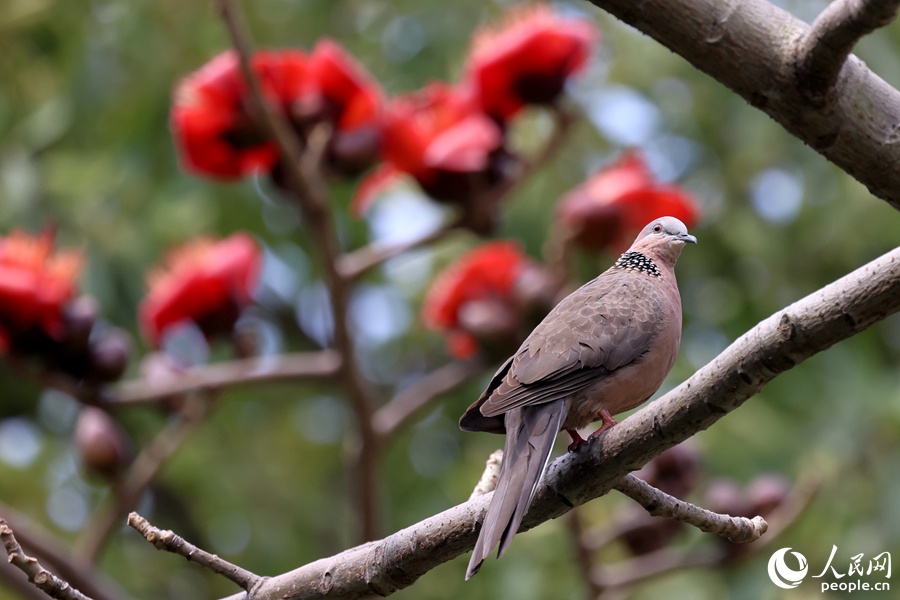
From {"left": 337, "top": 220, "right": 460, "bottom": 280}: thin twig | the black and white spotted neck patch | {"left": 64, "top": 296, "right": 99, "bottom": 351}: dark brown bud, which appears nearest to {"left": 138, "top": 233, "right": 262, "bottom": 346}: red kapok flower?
{"left": 64, "top": 296, "right": 99, "bottom": 351}: dark brown bud

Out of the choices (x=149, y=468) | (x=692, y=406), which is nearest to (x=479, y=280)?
(x=149, y=468)

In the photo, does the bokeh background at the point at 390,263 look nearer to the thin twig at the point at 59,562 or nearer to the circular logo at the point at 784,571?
the circular logo at the point at 784,571

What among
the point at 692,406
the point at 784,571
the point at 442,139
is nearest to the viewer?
the point at 692,406

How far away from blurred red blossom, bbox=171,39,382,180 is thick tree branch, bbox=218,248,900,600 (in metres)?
1.95

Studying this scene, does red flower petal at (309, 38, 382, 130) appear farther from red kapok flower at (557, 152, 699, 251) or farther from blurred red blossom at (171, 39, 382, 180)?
red kapok flower at (557, 152, 699, 251)

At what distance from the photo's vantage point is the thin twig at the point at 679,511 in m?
2.00

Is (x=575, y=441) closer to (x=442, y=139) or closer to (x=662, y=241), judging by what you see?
(x=662, y=241)

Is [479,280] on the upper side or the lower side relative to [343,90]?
lower

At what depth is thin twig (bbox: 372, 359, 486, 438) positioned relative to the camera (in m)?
3.92

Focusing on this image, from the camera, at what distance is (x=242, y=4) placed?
5664 millimetres

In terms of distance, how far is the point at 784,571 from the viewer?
4.12 metres

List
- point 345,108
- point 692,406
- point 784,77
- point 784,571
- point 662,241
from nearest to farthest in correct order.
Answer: point 692,406, point 784,77, point 662,241, point 345,108, point 784,571

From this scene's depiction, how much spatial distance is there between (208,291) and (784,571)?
243cm
